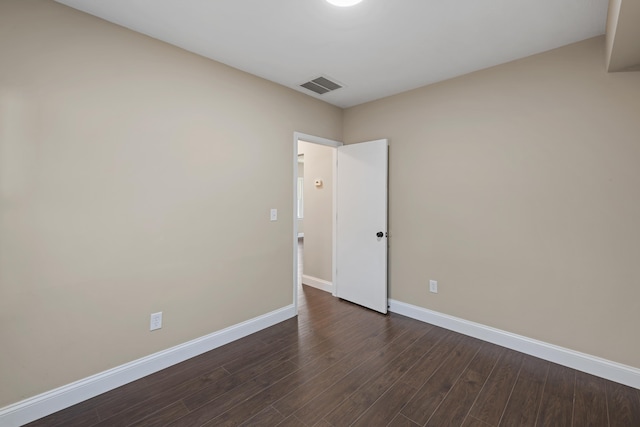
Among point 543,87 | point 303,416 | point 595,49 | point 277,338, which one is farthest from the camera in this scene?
point 277,338

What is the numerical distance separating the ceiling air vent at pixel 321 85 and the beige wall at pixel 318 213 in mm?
888

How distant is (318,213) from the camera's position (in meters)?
4.23

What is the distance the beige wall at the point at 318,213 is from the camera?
4051mm

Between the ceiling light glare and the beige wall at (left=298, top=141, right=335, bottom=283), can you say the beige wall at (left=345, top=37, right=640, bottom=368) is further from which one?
Answer: the ceiling light glare

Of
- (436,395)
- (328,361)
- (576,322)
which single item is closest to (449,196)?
(576,322)

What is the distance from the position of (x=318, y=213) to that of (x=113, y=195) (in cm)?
269

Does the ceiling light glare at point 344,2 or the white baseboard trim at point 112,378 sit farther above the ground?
the ceiling light glare at point 344,2

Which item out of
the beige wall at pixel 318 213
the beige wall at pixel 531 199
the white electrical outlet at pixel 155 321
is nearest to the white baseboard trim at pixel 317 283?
the beige wall at pixel 318 213

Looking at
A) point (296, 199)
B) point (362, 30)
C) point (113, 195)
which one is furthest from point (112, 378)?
point (362, 30)

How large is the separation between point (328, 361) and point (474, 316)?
1.58 meters

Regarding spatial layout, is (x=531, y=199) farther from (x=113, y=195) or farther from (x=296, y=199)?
(x=113, y=195)

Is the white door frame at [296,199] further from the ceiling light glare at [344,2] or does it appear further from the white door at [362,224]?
the ceiling light glare at [344,2]

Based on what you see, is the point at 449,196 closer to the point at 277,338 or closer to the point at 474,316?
the point at 474,316

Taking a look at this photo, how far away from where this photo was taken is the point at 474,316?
2771mm
